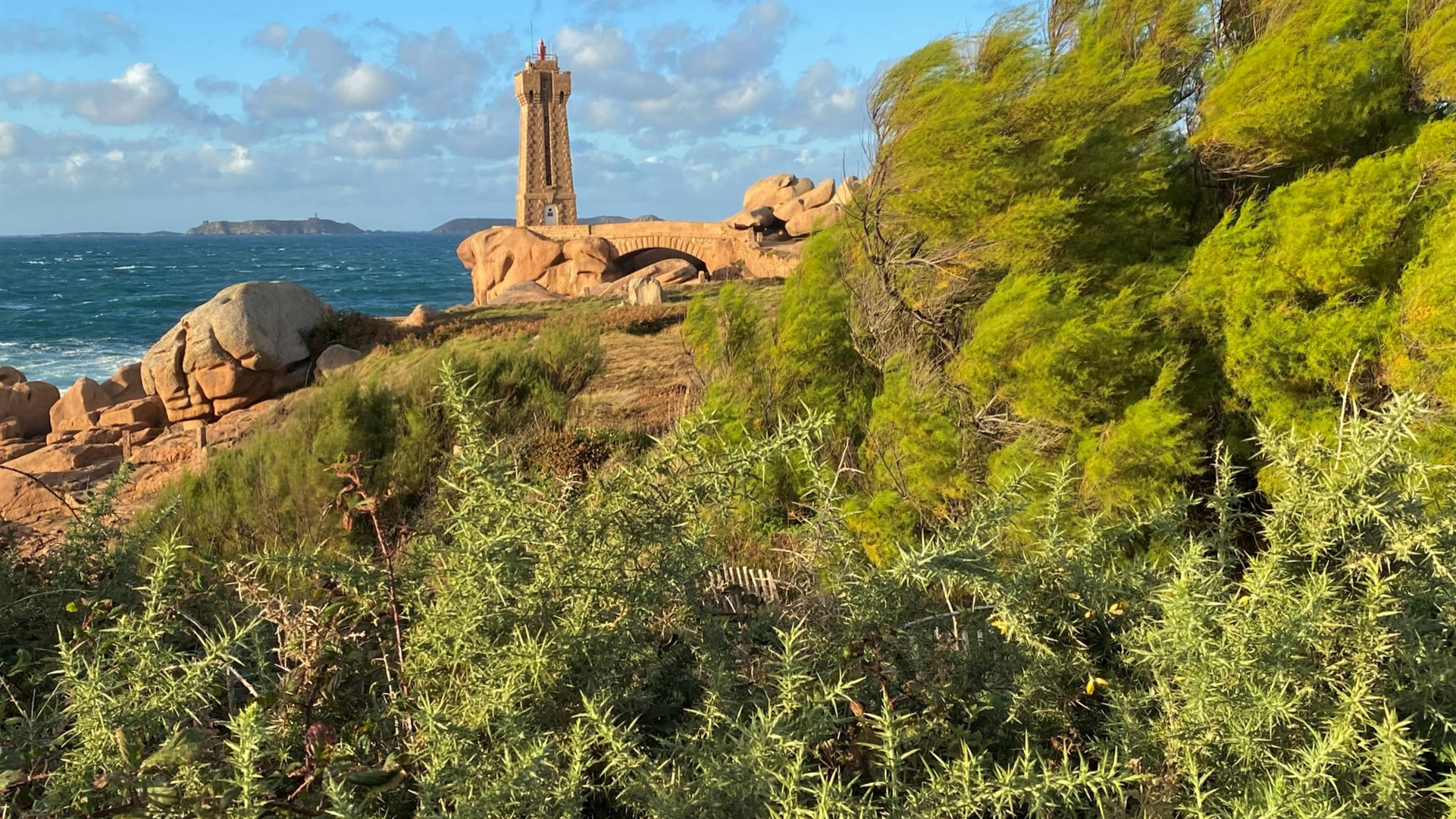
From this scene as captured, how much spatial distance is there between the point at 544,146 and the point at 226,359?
112 ft

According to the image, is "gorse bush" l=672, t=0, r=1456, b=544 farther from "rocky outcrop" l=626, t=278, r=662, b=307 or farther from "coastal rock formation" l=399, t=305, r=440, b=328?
"coastal rock formation" l=399, t=305, r=440, b=328

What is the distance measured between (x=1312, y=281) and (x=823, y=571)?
146 inches

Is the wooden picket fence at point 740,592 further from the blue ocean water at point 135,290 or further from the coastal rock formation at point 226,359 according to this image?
the blue ocean water at point 135,290

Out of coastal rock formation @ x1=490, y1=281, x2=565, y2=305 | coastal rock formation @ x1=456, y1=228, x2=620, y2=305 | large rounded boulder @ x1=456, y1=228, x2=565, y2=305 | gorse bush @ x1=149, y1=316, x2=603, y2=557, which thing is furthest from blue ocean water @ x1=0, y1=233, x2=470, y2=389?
gorse bush @ x1=149, y1=316, x2=603, y2=557

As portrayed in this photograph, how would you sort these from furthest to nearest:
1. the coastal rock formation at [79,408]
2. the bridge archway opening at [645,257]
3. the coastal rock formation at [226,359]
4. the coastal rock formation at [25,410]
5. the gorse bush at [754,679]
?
the bridge archway opening at [645,257] → the coastal rock formation at [25,410] → the coastal rock formation at [226,359] → the coastal rock formation at [79,408] → the gorse bush at [754,679]

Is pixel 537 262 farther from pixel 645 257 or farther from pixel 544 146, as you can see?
pixel 544 146

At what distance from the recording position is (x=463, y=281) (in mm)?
63344

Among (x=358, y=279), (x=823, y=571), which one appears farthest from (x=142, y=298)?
(x=823, y=571)

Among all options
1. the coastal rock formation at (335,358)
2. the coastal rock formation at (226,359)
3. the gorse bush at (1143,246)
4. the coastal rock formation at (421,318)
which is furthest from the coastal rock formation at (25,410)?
the gorse bush at (1143,246)

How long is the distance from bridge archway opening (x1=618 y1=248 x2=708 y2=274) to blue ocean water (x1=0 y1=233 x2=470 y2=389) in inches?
452

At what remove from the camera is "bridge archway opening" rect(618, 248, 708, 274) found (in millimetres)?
35500

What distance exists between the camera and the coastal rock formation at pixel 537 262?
33.8 metres

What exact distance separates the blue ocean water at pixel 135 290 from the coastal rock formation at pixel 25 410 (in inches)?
318

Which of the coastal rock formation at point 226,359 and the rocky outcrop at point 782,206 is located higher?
the rocky outcrop at point 782,206
